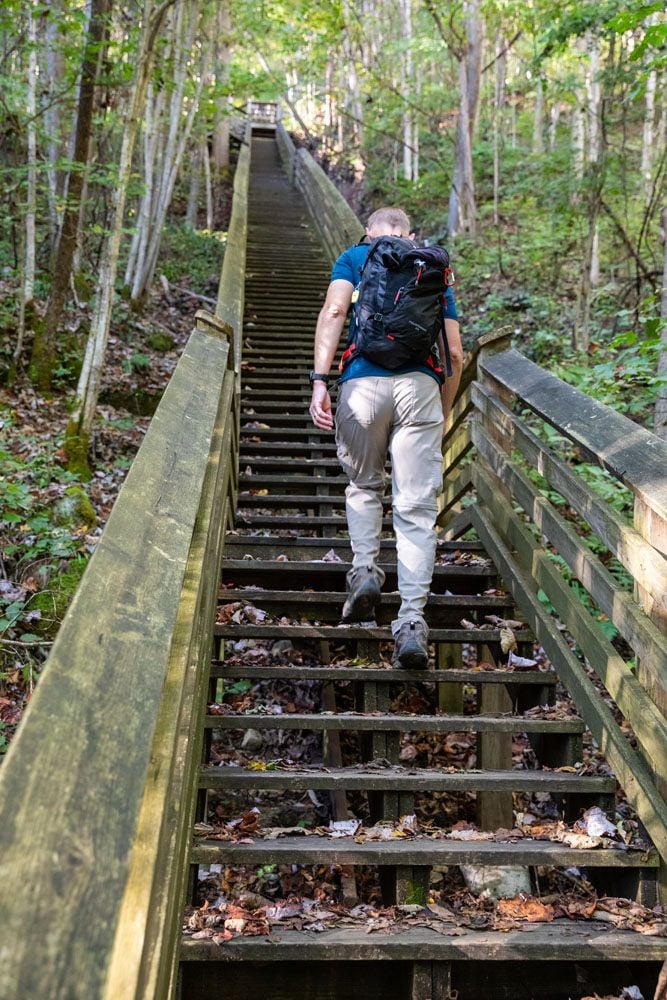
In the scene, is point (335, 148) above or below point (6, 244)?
above

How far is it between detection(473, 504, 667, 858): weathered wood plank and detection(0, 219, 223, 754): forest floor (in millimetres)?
2612

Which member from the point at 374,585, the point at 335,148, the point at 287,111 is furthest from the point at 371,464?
the point at 287,111

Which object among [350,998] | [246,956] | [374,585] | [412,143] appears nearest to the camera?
[246,956]

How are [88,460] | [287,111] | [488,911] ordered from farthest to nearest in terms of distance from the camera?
[287,111]
[88,460]
[488,911]

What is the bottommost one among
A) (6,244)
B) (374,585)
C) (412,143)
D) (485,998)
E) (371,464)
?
(485,998)

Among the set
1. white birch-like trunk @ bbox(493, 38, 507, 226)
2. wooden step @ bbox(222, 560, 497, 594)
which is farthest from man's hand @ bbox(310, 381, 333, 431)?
white birch-like trunk @ bbox(493, 38, 507, 226)

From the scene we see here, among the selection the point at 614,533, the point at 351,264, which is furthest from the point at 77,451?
the point at 614,533

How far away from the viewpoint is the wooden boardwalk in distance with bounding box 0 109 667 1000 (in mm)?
1158

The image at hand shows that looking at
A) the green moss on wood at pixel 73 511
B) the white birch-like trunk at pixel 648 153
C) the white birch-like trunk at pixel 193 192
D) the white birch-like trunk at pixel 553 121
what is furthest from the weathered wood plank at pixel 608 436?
the white birch-like trunk at pixel 553 121

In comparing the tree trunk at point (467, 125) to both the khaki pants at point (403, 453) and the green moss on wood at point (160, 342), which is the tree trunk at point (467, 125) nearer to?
the green moss on wood at point (160, 342)

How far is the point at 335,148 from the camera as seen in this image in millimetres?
27516

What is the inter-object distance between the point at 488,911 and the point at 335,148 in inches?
1112

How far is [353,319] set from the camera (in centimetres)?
398

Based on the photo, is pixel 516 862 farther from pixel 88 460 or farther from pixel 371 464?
pixel 88 460
